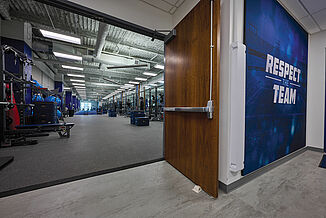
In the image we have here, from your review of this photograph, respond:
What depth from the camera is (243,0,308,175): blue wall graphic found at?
5.17 ft

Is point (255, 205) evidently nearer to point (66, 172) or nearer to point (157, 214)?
point (157, 214)

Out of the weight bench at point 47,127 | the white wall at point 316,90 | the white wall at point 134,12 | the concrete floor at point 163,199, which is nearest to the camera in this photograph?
the concrete floor at point 163,199

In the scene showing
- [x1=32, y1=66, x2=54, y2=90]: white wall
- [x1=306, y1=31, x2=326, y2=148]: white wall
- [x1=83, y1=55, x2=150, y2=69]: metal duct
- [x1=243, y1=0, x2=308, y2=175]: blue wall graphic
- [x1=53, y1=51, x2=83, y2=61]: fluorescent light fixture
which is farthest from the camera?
[x1=32, y1=66, x2=54, y2=90]: white wall

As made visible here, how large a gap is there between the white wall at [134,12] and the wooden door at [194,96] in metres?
0.50

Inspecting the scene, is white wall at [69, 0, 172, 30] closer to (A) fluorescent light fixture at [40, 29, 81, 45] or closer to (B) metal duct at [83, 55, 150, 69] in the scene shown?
(A) fluorescent light fixture at [40, 29, 81, 45]

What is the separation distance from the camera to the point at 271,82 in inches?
74.6

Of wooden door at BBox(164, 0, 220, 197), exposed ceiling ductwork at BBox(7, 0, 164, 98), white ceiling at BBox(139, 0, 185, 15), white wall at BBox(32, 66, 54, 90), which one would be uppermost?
exposed ceiling ductwork at BBox(7, 0, 164, 98)

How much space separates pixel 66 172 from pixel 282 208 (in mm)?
2672

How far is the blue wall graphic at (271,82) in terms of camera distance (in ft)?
5.17

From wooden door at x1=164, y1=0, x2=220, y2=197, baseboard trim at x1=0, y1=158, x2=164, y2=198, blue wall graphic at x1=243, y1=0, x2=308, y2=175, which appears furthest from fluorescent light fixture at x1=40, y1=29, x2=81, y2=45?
blue wall graphic at x1=243, y1=0, x2=308, y2=175

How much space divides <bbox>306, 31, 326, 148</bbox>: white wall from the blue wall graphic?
26.7 inches

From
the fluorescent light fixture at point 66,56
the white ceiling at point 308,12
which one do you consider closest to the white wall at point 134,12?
the white ceiling at point 308,12

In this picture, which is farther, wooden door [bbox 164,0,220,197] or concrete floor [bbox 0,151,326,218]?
wooden door [bbox 164,0,220,197]

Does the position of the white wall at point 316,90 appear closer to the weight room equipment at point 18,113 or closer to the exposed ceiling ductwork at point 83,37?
the exposed ceiling ductwork at point 83,37
